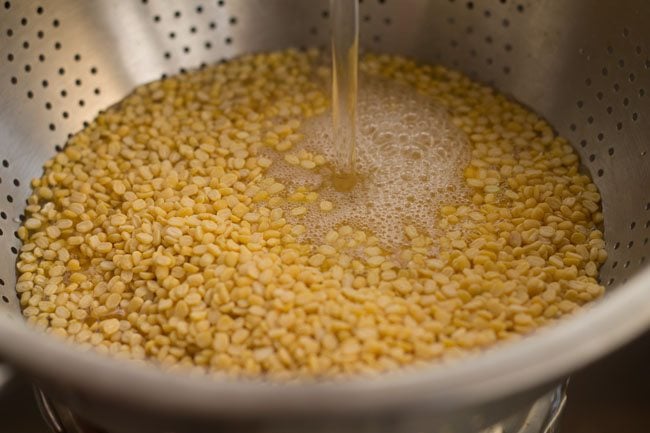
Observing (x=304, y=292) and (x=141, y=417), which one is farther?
(x=304, y=292)

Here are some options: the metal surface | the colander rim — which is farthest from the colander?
the metal surface

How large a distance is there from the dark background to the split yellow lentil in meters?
0.16

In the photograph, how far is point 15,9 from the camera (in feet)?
3.94

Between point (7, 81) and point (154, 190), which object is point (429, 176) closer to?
point (154, 190)

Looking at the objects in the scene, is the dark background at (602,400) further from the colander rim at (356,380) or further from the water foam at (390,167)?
the colander rim at (356,380)

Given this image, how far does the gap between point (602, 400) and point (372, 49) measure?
708mm

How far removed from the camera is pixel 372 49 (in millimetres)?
1429

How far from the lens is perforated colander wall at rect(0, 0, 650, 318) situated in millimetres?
1149

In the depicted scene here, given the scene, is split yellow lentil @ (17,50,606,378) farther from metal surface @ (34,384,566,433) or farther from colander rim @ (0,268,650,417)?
colander rim @ (0,268,650,417)

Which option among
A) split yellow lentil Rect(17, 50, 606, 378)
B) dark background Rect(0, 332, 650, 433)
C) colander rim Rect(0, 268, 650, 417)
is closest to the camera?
colander rim Rect(0, 268, 650, 417)

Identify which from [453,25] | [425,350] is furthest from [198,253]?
[453,25]

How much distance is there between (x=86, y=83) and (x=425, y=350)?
75 centimetres

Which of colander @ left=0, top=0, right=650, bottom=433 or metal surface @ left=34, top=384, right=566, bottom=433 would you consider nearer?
colander @ left=0, top=0, right=650, bottom=433

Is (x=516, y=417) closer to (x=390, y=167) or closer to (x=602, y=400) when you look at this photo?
(x=602, y=400)
